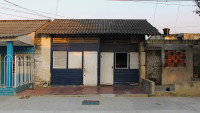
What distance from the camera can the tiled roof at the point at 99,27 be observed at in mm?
10352

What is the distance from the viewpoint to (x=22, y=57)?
1076 cm

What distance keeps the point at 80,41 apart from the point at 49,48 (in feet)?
6.61

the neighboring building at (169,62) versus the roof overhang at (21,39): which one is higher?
the roof overhang at (21,39)

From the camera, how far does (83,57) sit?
1076cm

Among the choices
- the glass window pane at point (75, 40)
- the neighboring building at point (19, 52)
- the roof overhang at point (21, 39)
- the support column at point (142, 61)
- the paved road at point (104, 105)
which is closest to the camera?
the paved road at point (104, 105)

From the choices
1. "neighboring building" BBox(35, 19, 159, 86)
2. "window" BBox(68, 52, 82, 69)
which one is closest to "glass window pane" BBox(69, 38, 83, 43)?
"neighboring building" BBox(35, 19, 159, 86)

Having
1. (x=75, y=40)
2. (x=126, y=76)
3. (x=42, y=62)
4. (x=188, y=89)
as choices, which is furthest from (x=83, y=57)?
(x=188, y=89)

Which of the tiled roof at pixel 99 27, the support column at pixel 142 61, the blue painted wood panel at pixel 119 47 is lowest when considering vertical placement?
the support column at pixel 142 61

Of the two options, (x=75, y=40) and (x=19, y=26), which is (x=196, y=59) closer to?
(x=75, y=40)

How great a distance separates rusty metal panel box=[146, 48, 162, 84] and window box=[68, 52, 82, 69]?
441cm

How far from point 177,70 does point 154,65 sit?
150 cm

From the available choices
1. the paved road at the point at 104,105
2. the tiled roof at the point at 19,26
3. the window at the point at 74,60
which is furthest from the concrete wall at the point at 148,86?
the tiled roof at the point at 19,26

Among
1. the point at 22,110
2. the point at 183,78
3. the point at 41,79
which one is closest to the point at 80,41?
the point at 41,79

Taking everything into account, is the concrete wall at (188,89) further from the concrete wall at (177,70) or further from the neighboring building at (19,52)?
the neighboring building at (19,52)
